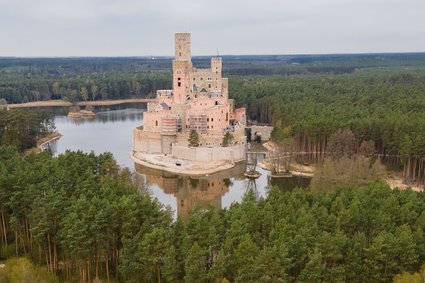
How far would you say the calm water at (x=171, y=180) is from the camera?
3862 cm

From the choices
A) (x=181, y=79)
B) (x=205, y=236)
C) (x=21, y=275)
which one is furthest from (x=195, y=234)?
(x=181, y=79)

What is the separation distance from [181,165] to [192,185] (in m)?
5.46

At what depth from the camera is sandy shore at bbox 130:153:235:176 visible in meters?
46.7

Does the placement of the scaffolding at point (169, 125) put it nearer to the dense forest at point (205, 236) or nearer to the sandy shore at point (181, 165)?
the sandy shore at point (181, 165)

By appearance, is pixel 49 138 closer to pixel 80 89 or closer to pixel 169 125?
pixel 169 125

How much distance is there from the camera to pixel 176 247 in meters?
19.5

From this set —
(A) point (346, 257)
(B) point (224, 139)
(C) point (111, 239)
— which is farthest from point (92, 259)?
(B) point (224, 139)

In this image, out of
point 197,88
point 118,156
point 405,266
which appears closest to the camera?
point 405,266

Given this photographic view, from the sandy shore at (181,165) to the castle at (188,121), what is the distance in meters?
0.51

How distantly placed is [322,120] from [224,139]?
426 inches

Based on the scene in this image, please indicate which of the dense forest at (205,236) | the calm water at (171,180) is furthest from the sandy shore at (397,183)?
the dense forest at (205,236)

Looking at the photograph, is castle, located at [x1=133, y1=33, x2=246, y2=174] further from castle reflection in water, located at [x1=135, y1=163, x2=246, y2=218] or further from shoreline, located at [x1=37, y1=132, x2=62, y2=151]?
shoreline, located at [x1=37, y1=132, x2=62, y2=151]

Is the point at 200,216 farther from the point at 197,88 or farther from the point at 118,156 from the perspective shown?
the point at 197,88

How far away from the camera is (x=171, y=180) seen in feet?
146
